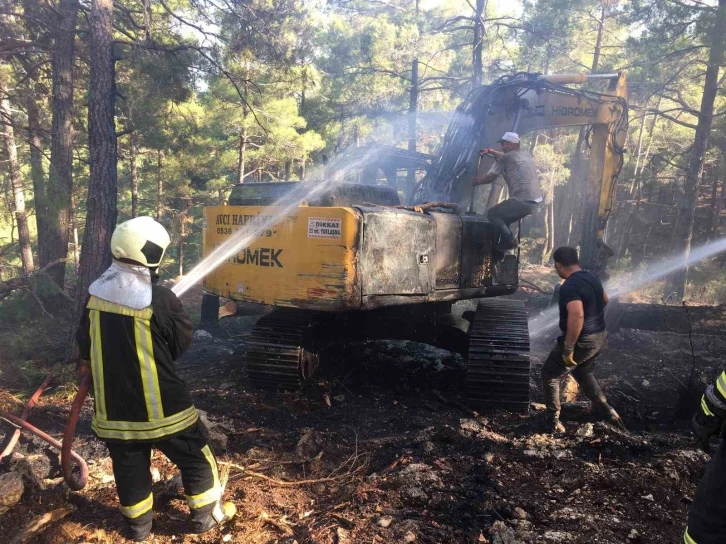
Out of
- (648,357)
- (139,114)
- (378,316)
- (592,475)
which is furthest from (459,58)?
(592,475)

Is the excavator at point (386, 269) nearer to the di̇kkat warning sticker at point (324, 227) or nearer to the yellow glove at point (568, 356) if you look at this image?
the di̇kkat warning sticker at point (324, 227)

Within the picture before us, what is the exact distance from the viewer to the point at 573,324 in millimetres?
4152

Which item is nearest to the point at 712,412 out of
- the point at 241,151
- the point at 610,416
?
the point at 610,416

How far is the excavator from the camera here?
4.47 metres

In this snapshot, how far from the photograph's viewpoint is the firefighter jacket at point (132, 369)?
2553 millimetres

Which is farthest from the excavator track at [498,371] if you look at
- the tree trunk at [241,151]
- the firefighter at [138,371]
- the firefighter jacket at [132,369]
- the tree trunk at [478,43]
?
the tree trunk at [478,43]

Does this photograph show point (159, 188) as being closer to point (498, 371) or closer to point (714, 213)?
point (498, 371)

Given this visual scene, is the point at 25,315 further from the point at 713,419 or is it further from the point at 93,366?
the point at 713,419

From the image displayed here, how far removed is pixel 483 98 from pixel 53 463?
6.62m

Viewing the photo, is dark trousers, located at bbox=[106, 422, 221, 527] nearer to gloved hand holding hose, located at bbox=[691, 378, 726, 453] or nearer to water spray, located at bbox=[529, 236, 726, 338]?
gloved hand holding hose, located at bbox=[691, 378, 726, 453]

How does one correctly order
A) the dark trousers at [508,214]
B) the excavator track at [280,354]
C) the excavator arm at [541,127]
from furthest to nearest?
the excavator arm at [541,127] < the dark trousers at [508,214] < the excavator track at [280,354]

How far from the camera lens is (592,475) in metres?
3.41

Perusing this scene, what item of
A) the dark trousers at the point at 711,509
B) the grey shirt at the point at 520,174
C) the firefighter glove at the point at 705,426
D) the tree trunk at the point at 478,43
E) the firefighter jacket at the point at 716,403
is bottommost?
the dark trousers at the point at 711,509

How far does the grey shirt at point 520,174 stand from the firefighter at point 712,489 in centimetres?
383
